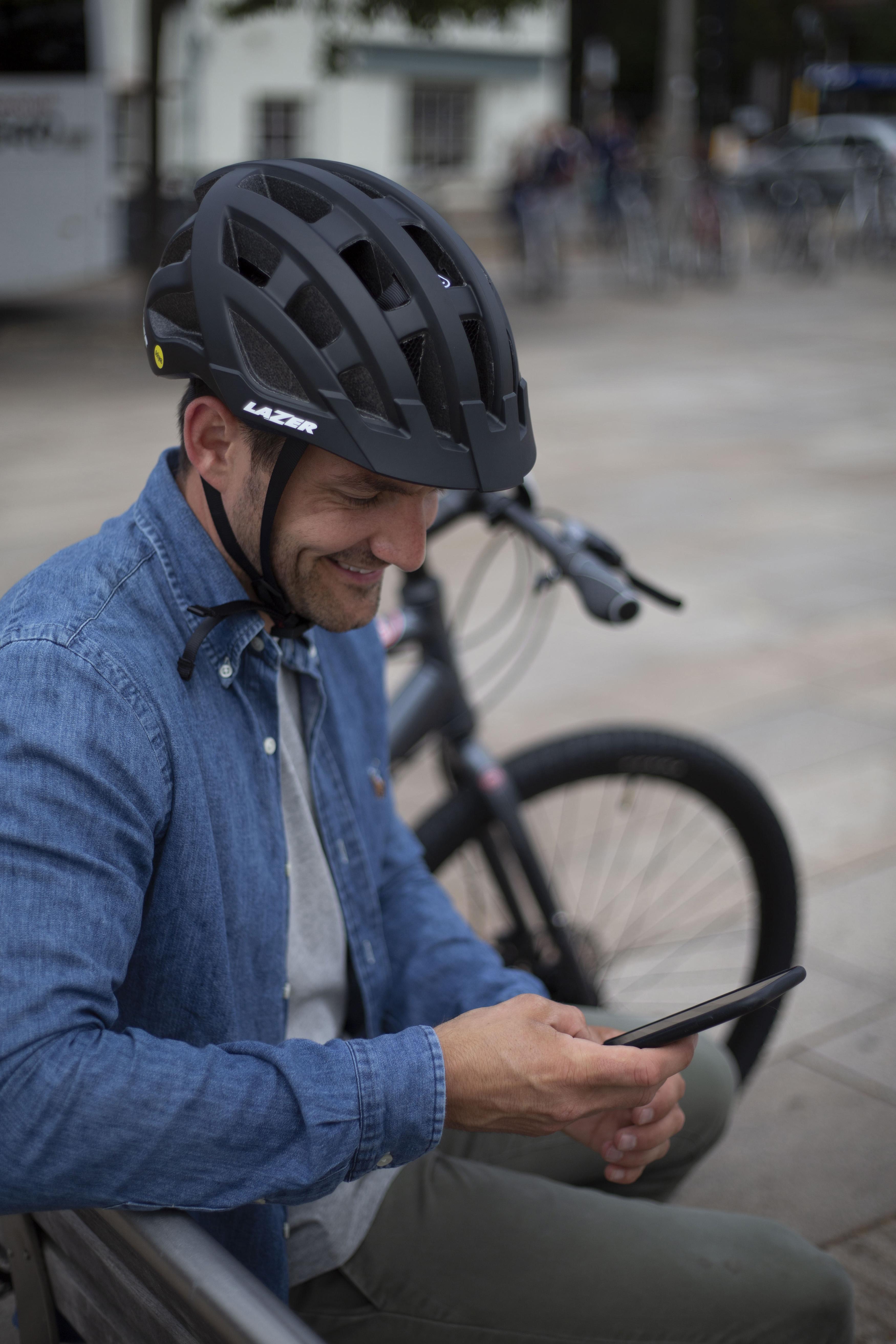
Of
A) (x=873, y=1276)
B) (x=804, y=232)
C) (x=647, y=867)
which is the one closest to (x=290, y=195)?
(x=873, y=1276)

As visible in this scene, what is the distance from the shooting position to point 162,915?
141 centimetres

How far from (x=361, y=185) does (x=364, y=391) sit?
33cm

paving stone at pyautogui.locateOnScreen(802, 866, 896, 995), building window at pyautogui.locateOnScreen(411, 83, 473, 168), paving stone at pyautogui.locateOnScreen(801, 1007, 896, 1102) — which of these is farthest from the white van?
building window at pyautogui.locateOnScreen(411, 83, 473, 168)

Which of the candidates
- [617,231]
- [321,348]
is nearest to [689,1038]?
[321,348]

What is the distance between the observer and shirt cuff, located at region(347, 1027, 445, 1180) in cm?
132

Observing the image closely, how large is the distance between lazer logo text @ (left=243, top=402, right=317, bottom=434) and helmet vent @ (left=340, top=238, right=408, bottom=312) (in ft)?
0.64

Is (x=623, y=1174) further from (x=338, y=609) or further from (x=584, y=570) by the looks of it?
(x=584, y=570)

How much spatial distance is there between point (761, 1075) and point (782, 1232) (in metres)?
1.36

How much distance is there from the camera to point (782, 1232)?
1680mm

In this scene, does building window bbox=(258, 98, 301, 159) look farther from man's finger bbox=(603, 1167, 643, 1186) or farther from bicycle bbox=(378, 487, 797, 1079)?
man's finger bbox=(603, 1167, 643, 1186)

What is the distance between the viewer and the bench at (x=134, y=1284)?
108 centimetres

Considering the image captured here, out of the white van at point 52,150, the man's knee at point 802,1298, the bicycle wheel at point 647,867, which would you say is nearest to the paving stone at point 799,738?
the bicycle wheel at point 647,867

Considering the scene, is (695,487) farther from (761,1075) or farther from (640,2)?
(640,2)

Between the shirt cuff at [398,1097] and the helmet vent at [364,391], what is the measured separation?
2.10ft
